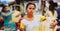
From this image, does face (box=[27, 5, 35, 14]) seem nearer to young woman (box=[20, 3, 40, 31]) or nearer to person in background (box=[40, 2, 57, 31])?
young woman (box=[20, 3, 40, 31])

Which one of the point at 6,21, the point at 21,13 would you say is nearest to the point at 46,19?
the point at 21,13

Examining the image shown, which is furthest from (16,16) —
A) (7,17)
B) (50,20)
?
(50,20)

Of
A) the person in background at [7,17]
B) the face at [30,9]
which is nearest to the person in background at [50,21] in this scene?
the face at [30,9]

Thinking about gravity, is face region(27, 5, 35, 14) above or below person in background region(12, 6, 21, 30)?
→ above

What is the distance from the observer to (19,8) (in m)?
1.08

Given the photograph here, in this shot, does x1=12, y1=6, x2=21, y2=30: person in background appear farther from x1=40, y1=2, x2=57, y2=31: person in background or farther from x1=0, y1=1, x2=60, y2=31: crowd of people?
x1=40, y1=2, x2=57, y2=31: person in background

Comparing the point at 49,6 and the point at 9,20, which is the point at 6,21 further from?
the point at 49,6

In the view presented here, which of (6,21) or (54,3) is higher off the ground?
(54,3)

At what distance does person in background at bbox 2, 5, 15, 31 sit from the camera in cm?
106

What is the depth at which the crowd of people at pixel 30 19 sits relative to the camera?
1064 millimetres

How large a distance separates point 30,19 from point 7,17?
7.6 inches

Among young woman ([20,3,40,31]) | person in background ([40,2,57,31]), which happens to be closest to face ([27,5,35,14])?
young woman ([20,3,40,31])

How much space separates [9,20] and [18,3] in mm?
158

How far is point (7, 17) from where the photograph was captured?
107cm
